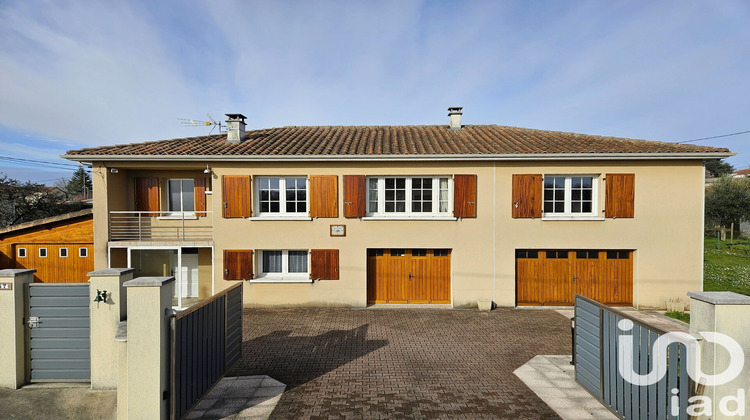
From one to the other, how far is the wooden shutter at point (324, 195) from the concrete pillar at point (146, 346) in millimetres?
6365

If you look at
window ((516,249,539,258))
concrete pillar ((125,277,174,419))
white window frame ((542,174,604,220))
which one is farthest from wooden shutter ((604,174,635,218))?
concrete pillar ((125,277,174,419))

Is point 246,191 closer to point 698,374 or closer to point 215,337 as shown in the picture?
point 215,337

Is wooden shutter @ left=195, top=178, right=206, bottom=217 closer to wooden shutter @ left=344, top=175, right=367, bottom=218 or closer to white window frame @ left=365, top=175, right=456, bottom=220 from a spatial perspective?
wooden shutter @ left=344, top=175, right=367, bottom=218

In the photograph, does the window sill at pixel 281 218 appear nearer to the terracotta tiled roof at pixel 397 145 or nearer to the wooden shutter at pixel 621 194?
the terracotta tiled roof at pixel 397 145

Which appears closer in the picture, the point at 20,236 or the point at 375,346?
the point at 375,346

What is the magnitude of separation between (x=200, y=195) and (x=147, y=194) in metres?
1.76

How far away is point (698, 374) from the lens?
368 centimetres

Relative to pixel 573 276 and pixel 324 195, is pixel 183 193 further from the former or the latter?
pixel 573 276

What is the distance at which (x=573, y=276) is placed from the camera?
10570 mm

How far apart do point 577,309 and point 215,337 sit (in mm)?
5793

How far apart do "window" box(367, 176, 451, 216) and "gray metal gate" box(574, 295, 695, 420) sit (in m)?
5.66

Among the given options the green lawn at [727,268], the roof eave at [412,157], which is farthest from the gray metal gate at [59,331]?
the green lawn at [727,268]

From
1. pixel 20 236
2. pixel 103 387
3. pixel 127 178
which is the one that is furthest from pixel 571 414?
pixel 20 236

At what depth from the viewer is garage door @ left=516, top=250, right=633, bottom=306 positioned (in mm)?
10539
